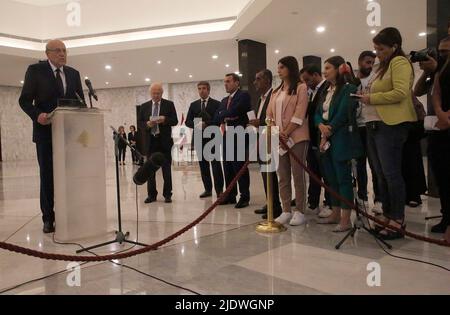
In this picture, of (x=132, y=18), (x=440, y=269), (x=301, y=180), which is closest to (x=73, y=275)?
(x=301, y=180)

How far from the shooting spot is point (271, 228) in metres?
3.31

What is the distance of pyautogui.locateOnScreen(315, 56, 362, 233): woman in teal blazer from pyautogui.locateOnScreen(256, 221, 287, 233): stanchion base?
0.48 metres

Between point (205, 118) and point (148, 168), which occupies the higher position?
point (205, 118)

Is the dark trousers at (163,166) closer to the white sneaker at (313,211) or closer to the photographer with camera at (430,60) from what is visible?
the white sneaker at (313,211)

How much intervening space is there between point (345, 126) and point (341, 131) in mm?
56

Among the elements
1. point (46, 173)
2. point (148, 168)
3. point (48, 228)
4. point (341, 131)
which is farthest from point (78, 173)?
point (341, 131)

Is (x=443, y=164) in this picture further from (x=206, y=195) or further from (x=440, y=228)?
(x=206, y=195)

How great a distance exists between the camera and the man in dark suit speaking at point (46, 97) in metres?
3.33

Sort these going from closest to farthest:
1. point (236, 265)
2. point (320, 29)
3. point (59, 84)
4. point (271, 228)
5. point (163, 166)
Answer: point (236, 265) < point (271, 228) < point (59, 84) < point (163, 166) < point (320, 29)

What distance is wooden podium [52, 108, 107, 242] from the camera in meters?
3.02

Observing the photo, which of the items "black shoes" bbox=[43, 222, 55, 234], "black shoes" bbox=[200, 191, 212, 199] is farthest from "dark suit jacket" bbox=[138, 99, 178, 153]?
"black shoes" bbox=[43, 222, 55, 234]

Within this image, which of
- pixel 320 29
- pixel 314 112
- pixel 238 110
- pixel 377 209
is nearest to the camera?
pixel 314 112
